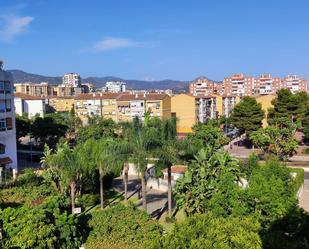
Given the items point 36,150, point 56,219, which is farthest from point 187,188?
point 36,150

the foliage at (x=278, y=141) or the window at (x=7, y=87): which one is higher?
the window at (x=7, y=87)

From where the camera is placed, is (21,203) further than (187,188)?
Yes

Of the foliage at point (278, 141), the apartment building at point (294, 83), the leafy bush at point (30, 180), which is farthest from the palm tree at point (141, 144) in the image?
the apartment building at point (294, 83)

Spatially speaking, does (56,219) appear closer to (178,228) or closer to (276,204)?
(178,228)

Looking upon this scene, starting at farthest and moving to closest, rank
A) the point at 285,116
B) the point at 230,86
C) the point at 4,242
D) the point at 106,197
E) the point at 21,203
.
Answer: the point at 230,86, the point at 285,116, the point at 106,197, the point at 21,203, the point at 4,242

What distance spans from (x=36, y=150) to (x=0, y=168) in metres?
22.6

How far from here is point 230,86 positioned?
144375 mm

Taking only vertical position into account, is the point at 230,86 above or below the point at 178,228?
above

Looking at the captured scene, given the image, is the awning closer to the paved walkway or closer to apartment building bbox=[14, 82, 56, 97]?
the paved walkway

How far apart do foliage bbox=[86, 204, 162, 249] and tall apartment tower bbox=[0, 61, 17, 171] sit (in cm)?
2586

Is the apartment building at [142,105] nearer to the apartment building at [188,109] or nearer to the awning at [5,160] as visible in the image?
the apartment building at [188,109]

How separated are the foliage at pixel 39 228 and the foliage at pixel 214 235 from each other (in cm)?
521

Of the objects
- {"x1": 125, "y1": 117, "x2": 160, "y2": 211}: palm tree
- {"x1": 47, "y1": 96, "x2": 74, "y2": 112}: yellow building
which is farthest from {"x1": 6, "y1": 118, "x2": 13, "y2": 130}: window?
{"x1": 47, "y1": 96, "x2": 74, "y2": 112}: yellow building

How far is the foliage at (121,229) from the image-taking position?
17.1 m
